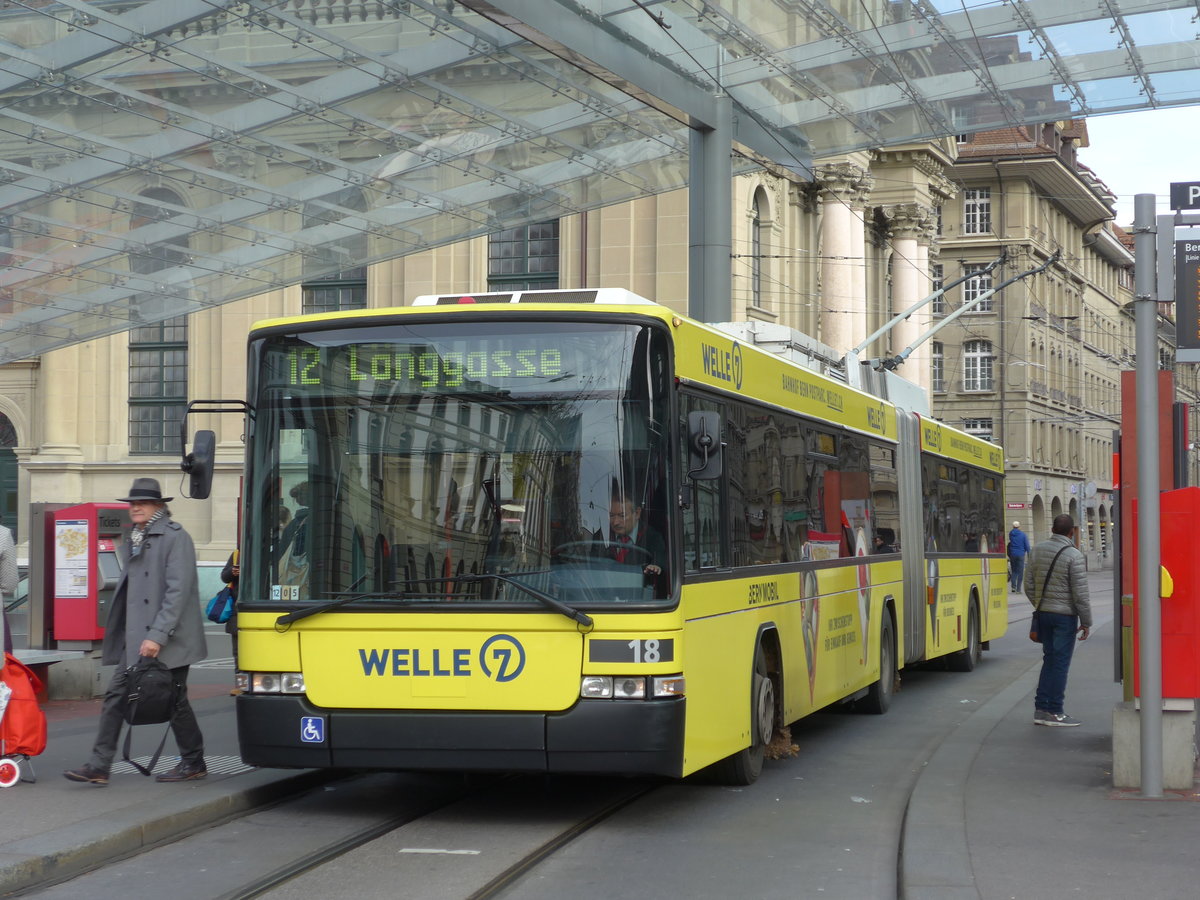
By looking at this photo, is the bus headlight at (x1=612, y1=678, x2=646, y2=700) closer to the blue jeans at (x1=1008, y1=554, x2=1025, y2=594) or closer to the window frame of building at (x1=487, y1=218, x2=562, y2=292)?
the window frame of building at (x1=487, y1=218, x2=562, y2=292)

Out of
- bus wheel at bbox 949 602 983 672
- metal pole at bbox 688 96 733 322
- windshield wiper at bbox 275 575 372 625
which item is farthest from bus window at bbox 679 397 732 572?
bus wheel at bbox 949 602 983 672

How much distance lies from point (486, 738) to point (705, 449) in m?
1.82

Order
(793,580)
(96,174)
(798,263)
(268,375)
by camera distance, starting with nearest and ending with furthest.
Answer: (268,375), (793,580), (96,174), (798,263)

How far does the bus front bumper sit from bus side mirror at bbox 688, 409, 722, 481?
1154mm

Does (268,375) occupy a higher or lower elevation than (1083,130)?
lower

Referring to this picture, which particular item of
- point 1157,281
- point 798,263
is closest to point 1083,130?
point 798,263

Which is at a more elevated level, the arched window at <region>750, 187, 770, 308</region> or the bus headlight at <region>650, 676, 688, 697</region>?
the arched window at <region>750, 187, 770, 308</region>

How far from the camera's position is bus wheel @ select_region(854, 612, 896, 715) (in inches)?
581

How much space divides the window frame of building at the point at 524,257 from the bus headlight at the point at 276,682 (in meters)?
31.9

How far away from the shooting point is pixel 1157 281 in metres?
9.27

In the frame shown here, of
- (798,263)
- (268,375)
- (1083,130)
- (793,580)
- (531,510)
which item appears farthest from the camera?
(1083,130)

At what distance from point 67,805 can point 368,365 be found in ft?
9.01

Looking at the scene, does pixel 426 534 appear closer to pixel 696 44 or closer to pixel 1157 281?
pixel 1157 281

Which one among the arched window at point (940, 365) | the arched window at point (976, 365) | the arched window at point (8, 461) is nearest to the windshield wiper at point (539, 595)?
the arched window at point (8, 461)
